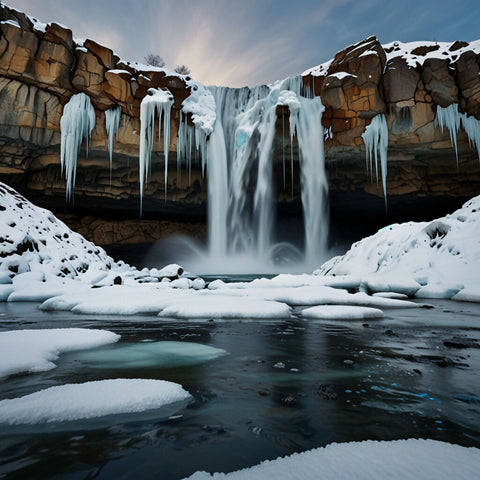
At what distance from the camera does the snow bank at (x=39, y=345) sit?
179 centimetres

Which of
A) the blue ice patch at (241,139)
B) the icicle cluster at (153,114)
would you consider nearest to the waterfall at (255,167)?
the blue ice patch at (241,139)

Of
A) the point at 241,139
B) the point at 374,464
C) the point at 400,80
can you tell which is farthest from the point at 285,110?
the point at 374,464

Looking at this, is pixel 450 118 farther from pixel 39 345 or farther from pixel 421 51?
pixel 39 345

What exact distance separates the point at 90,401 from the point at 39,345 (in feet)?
4.26

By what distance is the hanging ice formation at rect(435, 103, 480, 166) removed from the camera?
1362cm

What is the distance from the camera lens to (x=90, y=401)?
1.26m

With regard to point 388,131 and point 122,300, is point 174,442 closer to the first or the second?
point 122,300

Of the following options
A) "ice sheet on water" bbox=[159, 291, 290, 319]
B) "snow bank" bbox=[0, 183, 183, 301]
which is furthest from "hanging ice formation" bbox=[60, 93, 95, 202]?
"ice sheet on water" bbox=[159, 291, 290, 319]

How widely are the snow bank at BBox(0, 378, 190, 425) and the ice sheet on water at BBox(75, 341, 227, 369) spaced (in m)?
0.47

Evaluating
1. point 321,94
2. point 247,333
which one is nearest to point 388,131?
point 321,94

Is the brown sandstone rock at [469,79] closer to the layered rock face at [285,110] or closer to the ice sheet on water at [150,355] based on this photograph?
the layered rock face at [285,110]

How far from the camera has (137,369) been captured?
181 cm

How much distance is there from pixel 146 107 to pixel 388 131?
11.4m

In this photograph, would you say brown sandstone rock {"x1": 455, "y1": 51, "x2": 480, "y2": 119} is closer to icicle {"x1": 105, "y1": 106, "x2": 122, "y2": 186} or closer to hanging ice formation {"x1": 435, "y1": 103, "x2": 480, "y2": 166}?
hanging ice formation {"x1": 435, "y1": 103, "x2": 480, "y2": 166}
